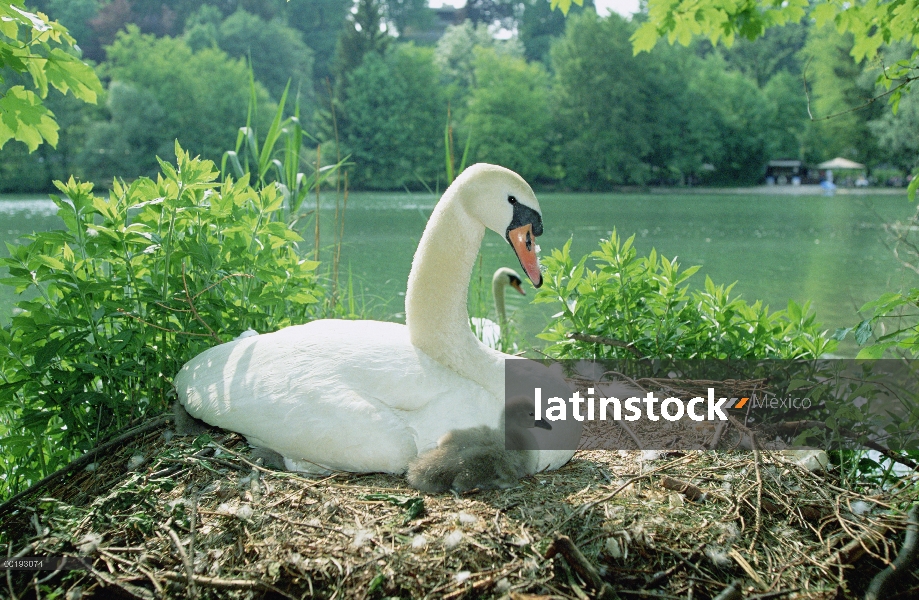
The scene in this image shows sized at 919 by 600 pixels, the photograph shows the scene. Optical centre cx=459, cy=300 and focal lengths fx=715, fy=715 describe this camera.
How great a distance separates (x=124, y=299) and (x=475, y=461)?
245 cm

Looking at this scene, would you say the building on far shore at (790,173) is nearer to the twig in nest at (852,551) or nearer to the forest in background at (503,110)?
the forest in background at (503,110)

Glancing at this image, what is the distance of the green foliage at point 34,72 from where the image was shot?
11.3ft

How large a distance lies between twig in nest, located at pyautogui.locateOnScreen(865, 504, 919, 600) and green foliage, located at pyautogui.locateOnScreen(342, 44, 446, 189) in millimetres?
42818

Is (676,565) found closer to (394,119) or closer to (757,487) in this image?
(757,487)

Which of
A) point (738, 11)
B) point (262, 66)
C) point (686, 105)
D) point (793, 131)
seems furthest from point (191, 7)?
point (738, 11)

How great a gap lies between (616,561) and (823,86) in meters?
75.8

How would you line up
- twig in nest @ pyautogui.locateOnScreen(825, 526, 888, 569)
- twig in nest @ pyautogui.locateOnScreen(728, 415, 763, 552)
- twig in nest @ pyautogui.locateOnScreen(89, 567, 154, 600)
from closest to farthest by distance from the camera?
1. twig in nest @ pyautogui.locateOnScreen(89, 567, 154, 600)
2. twig in nest @ pyautogui.locateOnScreen(825, 526, 888, 569)
3. twig in nest @ pyautogui.locateOnScreen(728, 415, 763, 552)

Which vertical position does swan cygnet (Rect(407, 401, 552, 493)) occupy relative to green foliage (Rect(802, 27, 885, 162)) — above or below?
below

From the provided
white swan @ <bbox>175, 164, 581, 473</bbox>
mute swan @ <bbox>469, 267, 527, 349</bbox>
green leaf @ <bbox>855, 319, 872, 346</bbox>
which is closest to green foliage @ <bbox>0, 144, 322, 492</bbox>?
white swan @ <bbox>175, 164, 581, 473</bbox>

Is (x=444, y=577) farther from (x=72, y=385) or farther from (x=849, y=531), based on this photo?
(x=72, y=385)

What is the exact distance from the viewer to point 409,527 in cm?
293

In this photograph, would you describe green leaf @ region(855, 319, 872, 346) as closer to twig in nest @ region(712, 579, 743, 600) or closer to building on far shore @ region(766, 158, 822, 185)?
twig in nest @ region(712, 579, 743, 600)

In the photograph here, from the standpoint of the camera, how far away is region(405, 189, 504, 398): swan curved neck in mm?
3814

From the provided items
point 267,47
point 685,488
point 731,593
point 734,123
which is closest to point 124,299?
point 685,488
